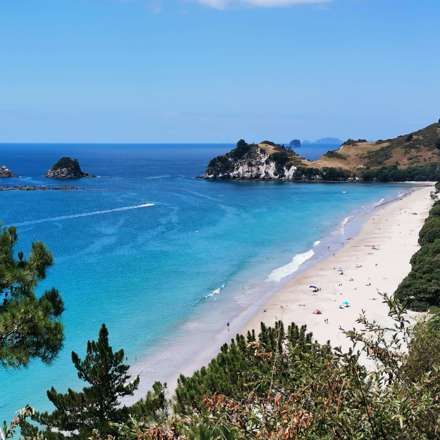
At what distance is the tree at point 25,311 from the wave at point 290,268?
3810 centimetres

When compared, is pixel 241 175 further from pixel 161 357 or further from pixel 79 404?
pixel 79 404

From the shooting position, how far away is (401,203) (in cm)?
9900

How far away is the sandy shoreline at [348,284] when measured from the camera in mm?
37531

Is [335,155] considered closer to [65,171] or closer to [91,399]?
[65,171]

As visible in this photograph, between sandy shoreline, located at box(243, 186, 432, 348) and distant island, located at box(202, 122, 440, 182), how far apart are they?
72878mm

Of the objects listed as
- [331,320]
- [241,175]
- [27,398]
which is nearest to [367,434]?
[27,398]

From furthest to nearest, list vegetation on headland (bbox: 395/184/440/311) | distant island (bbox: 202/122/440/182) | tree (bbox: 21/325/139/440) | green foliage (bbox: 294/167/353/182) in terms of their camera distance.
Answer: green foliage (bbox: 294/167/353/182)
distant island (bbox: 202/122/440/182)
vegetation on headland (bbox: 395/184/440/311)
tree (bbox: 21/325/139/440)

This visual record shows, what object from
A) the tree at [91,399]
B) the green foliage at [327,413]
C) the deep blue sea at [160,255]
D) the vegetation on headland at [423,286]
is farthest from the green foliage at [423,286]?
the green foliage at [327,413]

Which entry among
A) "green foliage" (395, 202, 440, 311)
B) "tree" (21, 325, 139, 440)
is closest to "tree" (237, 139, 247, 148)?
"green foliage" (395, 202, 440, 311)

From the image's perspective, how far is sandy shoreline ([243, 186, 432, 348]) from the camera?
37.5m

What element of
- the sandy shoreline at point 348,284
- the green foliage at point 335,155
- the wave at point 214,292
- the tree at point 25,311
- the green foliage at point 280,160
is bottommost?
Result: the wave at point 214,292

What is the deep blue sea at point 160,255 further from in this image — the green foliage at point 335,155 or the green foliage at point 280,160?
the green foliage at point 335,155

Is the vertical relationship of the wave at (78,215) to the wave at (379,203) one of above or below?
below

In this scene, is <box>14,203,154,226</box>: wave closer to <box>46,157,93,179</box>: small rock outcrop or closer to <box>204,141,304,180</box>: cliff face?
<box>46,157,93,179</box>: small rock outcrop
